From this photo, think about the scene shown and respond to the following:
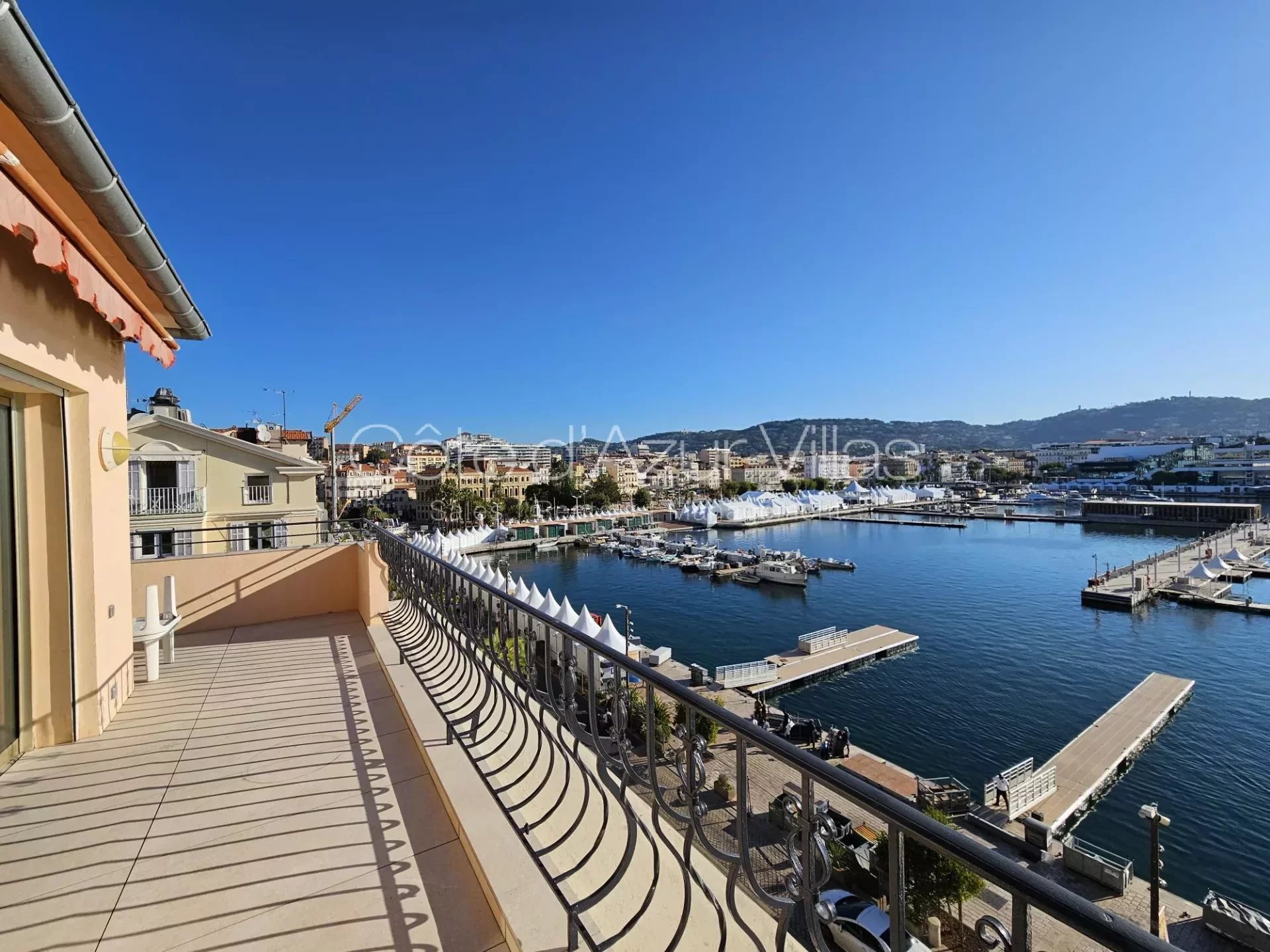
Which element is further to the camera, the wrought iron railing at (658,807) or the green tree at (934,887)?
the green tree at (934,887)

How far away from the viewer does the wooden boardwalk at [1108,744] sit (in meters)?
14.6

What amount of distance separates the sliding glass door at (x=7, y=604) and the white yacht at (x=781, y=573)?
41.0 meters

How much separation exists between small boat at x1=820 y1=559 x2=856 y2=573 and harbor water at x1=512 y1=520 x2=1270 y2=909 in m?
1.43

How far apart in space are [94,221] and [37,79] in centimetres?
176

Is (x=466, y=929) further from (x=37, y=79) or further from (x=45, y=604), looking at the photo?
(x=45, y=604)

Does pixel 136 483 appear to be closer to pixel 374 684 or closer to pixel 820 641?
pixel 374 684

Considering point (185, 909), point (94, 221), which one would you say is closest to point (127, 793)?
point (185, 909)

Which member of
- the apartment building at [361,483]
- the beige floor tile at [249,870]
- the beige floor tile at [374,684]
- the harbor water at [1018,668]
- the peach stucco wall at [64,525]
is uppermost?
the apartment building at [361,483]

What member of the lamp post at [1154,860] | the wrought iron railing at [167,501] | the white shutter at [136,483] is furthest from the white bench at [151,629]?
the white shutter at [136,483]

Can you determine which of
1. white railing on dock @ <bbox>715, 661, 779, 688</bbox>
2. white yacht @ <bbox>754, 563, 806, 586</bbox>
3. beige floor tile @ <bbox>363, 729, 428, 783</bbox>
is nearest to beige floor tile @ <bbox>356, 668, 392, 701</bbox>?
beige floor tile @ <bbox>363, 729, 428, 783</bbox>

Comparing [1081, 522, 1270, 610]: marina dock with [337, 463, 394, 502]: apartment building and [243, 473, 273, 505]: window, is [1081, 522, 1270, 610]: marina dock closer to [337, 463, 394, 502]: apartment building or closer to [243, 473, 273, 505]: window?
[243, 473, 273, 505]: window

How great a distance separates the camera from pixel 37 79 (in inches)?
75.6

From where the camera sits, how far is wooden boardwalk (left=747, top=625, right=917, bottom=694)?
22.9 metres

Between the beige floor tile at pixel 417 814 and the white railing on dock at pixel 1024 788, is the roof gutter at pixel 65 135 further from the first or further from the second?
the white railing on dock at pixel 1024 788
